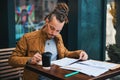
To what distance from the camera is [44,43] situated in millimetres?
2863

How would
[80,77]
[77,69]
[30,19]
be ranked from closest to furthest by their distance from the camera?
[80,77] < [77,69] < [30,19]

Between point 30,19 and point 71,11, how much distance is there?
76cm

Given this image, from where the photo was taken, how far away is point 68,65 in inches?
105

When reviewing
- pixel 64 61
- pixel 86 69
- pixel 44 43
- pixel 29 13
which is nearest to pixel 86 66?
pixel 86 69

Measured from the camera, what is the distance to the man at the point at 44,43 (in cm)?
271

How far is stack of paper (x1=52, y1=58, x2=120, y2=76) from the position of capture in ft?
7.93

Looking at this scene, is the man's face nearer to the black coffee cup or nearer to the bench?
the black coffee cup

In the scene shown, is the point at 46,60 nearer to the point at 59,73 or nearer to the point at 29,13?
the point at 59,73

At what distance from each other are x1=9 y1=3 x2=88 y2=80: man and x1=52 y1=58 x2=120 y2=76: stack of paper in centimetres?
16

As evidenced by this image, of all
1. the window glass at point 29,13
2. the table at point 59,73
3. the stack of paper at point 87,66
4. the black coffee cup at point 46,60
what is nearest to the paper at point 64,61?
the stack of paper at point 87,66

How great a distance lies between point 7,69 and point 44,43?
112 cm

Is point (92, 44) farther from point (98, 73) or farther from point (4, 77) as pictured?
point (98, 73)

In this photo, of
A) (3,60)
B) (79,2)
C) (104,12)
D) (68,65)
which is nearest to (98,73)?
(68,65)

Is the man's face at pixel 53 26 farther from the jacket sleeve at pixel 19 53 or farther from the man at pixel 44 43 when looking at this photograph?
the jacket sleeve at pixel 19 53
